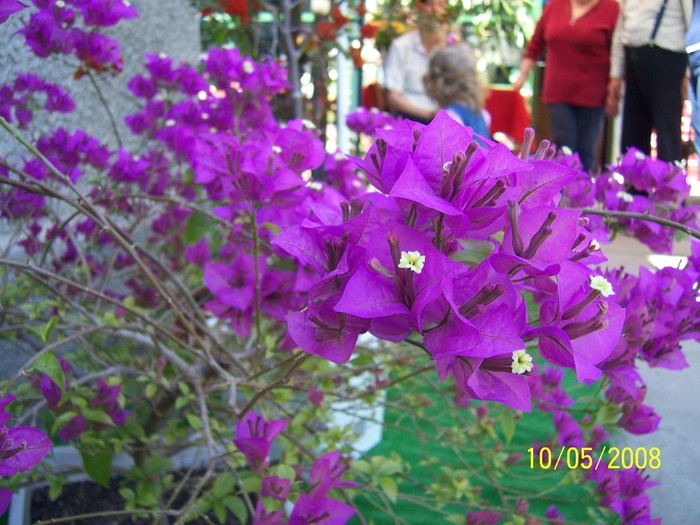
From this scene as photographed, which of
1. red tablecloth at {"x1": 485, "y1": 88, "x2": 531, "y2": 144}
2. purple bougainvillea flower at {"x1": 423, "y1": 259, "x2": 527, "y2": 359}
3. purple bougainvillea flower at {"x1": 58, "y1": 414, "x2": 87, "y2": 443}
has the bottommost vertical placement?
red tablecloth at {"x1": 485, "y1": 88, "x2": 531, "y2": 144}

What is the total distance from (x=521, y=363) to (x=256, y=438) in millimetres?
343

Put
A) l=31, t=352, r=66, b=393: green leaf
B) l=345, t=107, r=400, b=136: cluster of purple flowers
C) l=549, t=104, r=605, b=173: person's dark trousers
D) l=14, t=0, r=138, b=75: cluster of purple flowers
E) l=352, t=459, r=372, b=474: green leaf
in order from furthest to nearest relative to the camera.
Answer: l=549, t=104, r=605, b=173: person's dark trousers → l=345, t=107, r=400, b=136: cluster of purple flowers → l=14, t=0, r=138, b=75: cluster of purple flowers → l=352, t=459, r=372, b=474: green leaf → l=31, t=352, r=66, b=393: green leaf

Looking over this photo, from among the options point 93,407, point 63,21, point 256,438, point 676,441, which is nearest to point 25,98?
point 63,21

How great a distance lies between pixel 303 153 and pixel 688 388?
1.41 metres

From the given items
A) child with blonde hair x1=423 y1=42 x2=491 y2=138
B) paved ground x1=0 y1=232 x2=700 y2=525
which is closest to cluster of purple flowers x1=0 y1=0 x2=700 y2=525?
paved ground x1=0 y1=232 x2=700 y2=525

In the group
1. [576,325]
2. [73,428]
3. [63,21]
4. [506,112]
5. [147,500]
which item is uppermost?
[63,21]

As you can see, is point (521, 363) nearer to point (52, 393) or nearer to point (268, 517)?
point (268, 517)

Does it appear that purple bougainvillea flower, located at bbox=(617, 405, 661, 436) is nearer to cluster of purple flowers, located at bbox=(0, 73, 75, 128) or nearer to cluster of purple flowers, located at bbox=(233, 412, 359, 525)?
cluster of purple flowers, located at bbox=(233, 412, 359, 525)

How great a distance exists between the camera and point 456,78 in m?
2.95

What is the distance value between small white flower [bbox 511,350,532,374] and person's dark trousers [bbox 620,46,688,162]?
2.58m

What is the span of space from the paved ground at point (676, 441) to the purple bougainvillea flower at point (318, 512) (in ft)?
2.62

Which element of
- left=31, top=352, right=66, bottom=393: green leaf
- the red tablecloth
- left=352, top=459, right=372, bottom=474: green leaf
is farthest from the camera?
the red tablecloth

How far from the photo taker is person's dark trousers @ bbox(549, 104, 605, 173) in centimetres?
311

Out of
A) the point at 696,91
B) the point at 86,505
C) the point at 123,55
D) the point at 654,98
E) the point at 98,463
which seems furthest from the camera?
the point at 654,98
